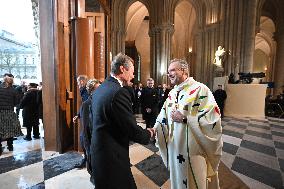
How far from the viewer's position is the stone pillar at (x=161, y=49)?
17.6m

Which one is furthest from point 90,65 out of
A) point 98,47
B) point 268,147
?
point 268,147

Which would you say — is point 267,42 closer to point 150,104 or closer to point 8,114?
point 150,104

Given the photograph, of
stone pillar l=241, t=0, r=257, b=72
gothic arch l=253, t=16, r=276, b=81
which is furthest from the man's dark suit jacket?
gothic arch l=253, t=16, r=276, b=81

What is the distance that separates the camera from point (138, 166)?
3725 millimetres

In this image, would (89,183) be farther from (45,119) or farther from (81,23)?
Result: (81,23)

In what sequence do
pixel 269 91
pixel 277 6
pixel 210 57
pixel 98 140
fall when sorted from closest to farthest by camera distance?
pixel 98 140 < pixel 210 57 < pixel 277 6 < pixel 269 91

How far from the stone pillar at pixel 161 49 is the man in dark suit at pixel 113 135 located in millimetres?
15856

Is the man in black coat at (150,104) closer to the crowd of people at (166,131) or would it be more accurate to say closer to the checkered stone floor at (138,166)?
the checkered stone floor at (138,166)

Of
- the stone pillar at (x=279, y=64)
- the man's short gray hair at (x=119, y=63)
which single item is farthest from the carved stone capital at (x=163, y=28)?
the man's short gray hair at (x=119, y=63)

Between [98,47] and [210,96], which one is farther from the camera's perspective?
[98,47]

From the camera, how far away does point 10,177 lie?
10.8 ft

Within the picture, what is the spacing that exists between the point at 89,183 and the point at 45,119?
2090 millimetres

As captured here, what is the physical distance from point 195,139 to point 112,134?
2.76ft

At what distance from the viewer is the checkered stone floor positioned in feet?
10.2
